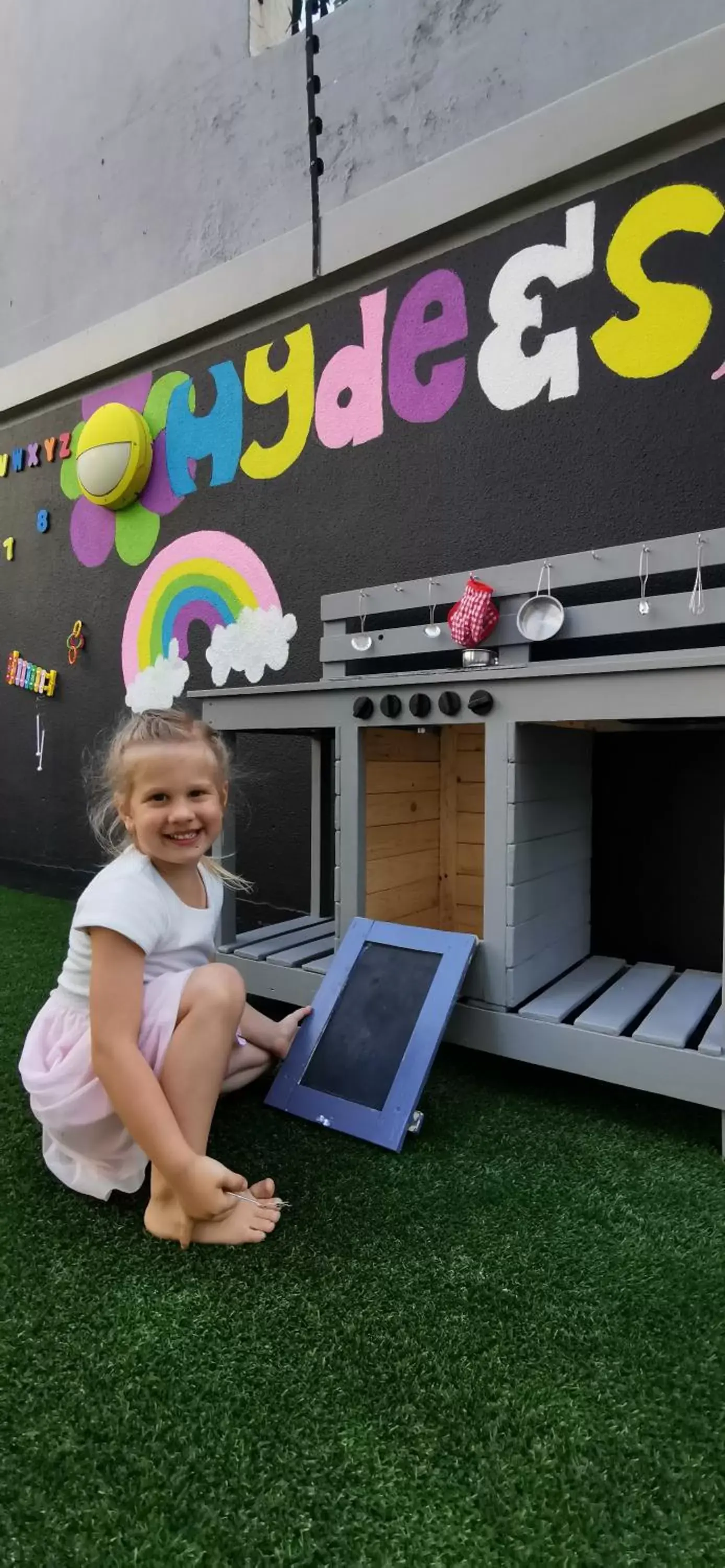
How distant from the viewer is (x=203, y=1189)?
1.03 m

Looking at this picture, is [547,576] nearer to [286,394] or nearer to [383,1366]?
[383,1366]

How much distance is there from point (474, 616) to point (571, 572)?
204mm

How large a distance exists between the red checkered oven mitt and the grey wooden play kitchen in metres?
0.03

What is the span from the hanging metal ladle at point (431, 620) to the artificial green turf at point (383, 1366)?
995mm

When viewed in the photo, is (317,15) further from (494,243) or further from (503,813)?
(503,813)

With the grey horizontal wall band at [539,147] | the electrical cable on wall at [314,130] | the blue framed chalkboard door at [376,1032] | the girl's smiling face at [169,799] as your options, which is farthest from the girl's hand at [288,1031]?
the electrical cable on wall at [314,130]

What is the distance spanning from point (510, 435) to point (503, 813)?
116 centimetres

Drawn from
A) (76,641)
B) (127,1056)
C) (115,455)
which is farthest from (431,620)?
(76,641)

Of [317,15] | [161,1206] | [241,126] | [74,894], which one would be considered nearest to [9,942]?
[74,894]

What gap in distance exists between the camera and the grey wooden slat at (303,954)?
71.9 inches

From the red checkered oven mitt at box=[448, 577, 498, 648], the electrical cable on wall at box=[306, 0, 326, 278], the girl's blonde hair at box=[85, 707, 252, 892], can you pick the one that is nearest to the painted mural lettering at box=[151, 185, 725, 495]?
the electrical cable on wall at box=[306, 0, 326, 278]

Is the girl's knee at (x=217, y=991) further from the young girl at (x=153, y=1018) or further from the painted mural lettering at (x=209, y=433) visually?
the painted mural lettering at (x=209, y=433)

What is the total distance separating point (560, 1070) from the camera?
63.5 inches

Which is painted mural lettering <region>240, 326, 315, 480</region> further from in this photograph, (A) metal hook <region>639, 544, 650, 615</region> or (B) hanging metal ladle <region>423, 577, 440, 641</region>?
(A) metal hook <region>639, 544, 650, 615</region>
